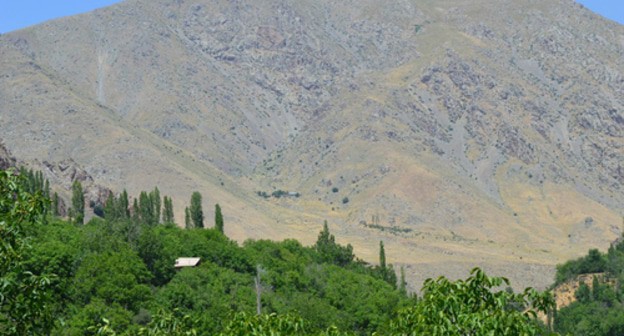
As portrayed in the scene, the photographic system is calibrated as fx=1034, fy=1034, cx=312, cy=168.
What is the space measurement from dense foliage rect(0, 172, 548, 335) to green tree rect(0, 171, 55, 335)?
25 mm

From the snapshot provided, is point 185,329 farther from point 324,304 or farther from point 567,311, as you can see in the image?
point 567,311

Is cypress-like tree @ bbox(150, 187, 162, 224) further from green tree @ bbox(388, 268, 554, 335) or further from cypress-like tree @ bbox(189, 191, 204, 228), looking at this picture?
green tree @ bbox(388, 268, 554, 335)

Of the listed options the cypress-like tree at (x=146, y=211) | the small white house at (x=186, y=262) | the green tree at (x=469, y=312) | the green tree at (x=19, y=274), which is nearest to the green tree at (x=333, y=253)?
the cypress-like tree at (x=146, y=211)

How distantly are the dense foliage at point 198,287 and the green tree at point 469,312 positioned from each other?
0.09 feet

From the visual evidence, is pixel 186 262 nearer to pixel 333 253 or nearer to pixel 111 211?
pixel 111 211

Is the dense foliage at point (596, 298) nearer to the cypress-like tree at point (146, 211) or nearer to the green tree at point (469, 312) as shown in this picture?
the cypress-like tree at point (146, 211)

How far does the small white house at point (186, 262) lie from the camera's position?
103562 millimetres

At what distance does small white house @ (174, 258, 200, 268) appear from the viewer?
340 feet

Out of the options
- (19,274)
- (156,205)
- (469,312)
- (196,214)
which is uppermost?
(156,205)

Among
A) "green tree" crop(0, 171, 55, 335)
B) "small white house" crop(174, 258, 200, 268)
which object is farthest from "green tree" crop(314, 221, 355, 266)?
"green tree" crop(0, 171, 55, 335)

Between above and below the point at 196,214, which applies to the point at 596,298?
below

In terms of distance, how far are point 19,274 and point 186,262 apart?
84.5 metres

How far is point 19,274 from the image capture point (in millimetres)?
21172

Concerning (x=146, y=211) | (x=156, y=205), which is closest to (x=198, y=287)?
(x=146, y=211)
